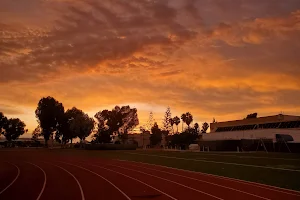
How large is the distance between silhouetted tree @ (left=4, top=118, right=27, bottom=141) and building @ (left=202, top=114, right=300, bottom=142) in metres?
80.1

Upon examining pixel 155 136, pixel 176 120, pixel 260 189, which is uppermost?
pixel 176 120

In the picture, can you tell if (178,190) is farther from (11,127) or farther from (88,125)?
(11,127)

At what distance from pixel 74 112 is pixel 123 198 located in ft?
335

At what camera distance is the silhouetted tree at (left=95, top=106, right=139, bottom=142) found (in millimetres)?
121000

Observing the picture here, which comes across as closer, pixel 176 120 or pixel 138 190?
pixel 138 190

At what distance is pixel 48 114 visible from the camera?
102 meters

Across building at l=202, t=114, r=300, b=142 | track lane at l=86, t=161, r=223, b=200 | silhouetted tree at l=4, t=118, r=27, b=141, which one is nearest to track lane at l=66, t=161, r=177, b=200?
track lane at l=86, t=161, r=223, b=200

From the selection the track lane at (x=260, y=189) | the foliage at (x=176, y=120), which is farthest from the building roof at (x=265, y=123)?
the track lane at (x=260, y=189)

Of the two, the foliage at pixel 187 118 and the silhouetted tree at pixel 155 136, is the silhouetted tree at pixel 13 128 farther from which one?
the foliage at pixel 187 118

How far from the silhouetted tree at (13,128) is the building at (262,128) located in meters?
80.1

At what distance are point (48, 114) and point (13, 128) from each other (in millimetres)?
39199

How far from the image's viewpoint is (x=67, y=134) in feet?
367

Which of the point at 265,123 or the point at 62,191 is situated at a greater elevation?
the point at 265,123

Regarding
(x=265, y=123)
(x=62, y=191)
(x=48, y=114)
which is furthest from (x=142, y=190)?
(x=48, y=114)
